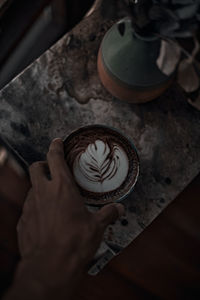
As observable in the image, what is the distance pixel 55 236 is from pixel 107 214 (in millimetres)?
123

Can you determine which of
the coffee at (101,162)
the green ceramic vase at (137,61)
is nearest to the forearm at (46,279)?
the coffee at (101,162)

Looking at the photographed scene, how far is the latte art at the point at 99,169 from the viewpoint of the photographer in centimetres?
72

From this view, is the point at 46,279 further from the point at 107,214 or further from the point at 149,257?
the point at 149,257

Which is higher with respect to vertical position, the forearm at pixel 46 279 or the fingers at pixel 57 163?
the fingers at pixel 57 163

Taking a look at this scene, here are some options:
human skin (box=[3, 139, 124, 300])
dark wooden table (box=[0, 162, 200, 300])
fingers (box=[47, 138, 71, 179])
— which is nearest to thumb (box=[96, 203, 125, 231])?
human skin (box=[3, 139, 124, 300])

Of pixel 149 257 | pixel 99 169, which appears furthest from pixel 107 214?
pixel 149 257

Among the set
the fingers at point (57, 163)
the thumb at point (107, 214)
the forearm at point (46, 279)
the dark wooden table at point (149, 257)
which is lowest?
the dark wooden table at point (149, 257)

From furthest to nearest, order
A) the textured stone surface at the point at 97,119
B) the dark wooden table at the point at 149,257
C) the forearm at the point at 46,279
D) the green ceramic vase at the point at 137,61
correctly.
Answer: the dark wooden table at the point at 149,257 → the textured stone surface at the point at 97,119 → the green ceramic vase at the point at 137,61 → the forearm at the point at 46,279

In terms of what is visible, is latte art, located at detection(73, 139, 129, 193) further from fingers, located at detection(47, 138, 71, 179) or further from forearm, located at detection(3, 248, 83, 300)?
forearm, located at detection(3, 248, 83, 300)

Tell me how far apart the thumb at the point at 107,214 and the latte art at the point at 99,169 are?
0.20 feet

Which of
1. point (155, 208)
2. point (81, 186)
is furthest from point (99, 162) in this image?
point (155, 208)

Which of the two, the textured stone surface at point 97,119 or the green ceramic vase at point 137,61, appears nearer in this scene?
the green ceramic vase at point 137,61

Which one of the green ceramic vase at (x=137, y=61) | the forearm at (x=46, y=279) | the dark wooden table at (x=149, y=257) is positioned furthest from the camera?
the dark wooden table at (x=149, y=257)

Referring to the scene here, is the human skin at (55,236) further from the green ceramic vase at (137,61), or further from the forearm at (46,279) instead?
the green ceramic vase at (137,61)
